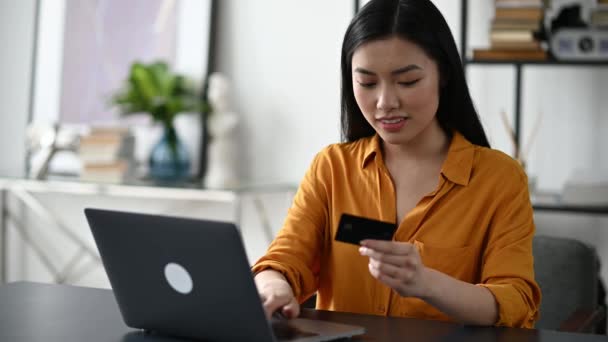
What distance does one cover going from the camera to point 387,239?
119cm

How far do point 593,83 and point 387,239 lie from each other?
6.75 ft

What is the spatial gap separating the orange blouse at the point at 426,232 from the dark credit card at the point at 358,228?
1.19ft

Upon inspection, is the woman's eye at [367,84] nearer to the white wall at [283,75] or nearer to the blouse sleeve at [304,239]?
the blouse sleeve at [304,239]

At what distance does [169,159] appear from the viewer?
3.49m

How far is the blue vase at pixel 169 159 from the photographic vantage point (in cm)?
349

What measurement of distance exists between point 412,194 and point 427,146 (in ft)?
0.33

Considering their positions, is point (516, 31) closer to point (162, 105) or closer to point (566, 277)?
point (566, 277)

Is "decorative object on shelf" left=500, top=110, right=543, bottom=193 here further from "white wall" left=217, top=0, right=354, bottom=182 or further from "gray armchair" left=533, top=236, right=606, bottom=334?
"gray armchair" left=533, top=236, right=606, bottom=334

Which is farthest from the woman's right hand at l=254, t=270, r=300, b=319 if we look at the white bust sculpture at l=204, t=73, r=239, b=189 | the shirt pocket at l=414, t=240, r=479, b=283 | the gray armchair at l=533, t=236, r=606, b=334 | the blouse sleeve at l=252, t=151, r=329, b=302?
the white bust sculpture at l=204, t=73, r=239, b=189

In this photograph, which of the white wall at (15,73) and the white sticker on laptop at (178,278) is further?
the white wall at (15,73)

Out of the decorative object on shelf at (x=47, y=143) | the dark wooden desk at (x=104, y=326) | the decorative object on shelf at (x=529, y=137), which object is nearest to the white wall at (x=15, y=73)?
the decorative object on shelf at (x=47, y=143)

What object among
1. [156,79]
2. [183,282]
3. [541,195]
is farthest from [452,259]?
[156,79]

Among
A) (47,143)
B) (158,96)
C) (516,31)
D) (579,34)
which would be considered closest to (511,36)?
(516,31)

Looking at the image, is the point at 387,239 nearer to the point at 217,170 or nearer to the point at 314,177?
the point at 314,177
